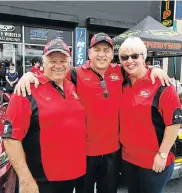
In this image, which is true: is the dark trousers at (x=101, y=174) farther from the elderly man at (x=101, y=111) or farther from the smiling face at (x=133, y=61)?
the smiling face at (x=133, y=61)

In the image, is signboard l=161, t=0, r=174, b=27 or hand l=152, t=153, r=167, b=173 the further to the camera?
signboard l=161, t=0, r=174, b=27

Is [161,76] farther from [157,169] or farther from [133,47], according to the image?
[157,169]

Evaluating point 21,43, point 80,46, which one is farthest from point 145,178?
point 80,46

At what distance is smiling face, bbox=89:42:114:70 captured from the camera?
2.64 m

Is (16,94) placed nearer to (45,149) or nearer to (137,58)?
(45,149)

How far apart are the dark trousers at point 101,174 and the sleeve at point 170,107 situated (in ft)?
2.15

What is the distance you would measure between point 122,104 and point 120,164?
2.10ft

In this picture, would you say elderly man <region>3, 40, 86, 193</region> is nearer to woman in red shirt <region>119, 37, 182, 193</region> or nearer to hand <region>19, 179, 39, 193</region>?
hand <region>19, 179, 39, 193</region>

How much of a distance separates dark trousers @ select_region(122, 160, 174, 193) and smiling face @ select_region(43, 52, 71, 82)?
3.50 feet

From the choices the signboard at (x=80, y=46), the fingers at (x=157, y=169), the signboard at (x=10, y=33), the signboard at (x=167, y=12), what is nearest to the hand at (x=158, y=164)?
the fingers at (x=157, y=169)

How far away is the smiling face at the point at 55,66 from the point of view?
2201 mm

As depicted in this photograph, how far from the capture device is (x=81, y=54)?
1175 centimetres

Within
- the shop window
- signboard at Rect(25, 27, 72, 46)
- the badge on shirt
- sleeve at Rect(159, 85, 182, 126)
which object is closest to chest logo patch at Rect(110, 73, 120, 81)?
sleeve at Rect(159, 85, 182, 126)

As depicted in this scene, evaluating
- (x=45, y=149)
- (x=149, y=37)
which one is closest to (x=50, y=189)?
(x=45, y=149)
